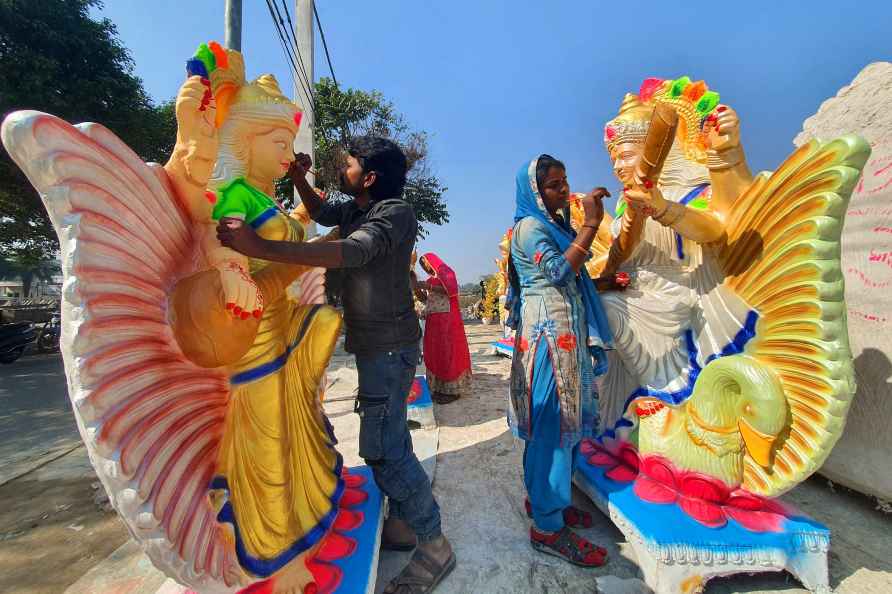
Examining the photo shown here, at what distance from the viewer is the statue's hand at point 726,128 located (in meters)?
1.99

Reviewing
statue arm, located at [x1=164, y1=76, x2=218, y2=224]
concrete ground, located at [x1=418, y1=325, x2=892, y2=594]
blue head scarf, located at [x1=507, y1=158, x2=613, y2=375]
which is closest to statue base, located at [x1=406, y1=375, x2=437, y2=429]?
concrete ground, located at [x1=418, y1=325, x2=892, y2=594]

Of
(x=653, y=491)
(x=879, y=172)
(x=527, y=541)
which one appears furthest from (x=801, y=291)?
(x=527, y=541)

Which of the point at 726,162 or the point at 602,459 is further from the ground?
the point at 726,162

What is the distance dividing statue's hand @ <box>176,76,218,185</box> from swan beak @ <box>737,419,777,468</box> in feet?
7.75

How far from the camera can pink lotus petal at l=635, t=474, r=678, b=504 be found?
78.8 inches

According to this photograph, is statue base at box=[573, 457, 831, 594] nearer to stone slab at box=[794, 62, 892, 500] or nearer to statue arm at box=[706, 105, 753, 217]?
stone slab at box=[794, 62, 892, 500]

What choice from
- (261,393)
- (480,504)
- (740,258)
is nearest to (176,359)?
(261,393)

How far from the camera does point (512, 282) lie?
2250mm

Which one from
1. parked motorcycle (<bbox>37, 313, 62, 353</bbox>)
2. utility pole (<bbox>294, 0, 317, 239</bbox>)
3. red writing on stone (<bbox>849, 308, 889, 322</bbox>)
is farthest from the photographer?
parked motorcycle (<bbox>37, 313, 62, 353</bbox>)

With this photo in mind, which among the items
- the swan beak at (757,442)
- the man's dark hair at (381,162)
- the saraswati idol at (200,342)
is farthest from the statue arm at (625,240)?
the saraswati idol at (200,342)

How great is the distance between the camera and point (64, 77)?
25.2 feet

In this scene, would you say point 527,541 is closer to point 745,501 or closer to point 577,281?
point 745,501

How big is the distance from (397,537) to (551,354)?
3.81 ft

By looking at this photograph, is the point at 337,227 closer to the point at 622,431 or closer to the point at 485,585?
the point at 485,585
